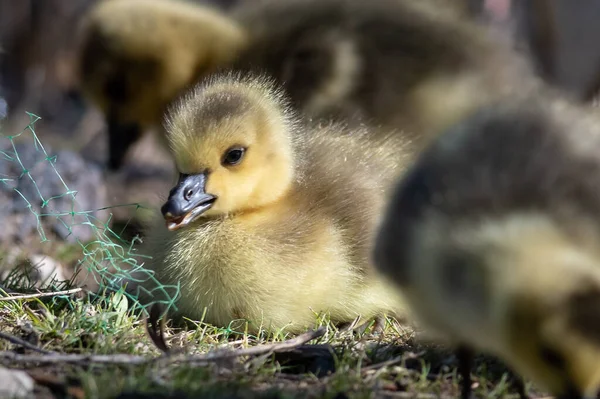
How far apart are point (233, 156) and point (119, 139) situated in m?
2.47

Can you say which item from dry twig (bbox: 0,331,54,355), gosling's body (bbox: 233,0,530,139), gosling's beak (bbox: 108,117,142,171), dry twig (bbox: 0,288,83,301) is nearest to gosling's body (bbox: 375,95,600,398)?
dry twig (bbox: 0,331,54,355)

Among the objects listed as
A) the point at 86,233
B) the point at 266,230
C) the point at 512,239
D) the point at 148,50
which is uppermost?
the point at 148,50

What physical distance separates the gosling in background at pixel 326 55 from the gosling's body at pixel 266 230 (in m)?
1.02

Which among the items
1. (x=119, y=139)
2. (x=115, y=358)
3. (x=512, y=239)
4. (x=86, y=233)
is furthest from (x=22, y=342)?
(x=119, y=139)

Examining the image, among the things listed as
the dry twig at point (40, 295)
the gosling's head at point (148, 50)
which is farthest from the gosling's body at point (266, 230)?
the gosling's head at point (148, 50)

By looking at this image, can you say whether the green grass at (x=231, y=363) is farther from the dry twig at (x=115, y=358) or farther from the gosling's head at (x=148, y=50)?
the gosling's head at (x=148, y=50)

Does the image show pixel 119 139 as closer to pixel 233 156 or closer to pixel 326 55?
pixel 326 55

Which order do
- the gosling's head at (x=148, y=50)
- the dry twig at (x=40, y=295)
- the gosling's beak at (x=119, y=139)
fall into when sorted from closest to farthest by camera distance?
the dry twig at (x=40, y=295) → the gosling's head at (x=148, y=50) → the gosling's beak at (x=119, y=139)

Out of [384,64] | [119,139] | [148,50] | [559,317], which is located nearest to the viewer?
[559,317]

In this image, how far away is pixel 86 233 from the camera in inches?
162

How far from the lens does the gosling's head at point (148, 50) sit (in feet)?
15.5

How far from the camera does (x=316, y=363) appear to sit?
238 centimetres

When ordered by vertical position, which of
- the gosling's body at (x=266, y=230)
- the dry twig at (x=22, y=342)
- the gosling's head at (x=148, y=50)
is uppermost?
the gosling's head at (x=148, y=50)

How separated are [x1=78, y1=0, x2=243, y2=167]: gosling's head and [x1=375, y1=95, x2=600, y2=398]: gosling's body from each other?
273 cm
